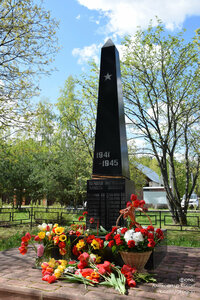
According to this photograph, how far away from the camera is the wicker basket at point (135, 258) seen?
3709mm

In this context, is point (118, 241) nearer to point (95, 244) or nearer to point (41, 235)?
point (95, 244)

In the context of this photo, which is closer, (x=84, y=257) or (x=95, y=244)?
(x=84, y=257)

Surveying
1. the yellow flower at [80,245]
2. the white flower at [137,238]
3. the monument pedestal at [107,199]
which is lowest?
the yellow flower at [80,245]

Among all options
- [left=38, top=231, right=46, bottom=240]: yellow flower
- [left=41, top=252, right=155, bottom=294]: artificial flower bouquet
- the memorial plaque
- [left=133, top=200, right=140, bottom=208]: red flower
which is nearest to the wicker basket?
[left=41, top=252, right=155, bottom=294]: artificial flower bouquet

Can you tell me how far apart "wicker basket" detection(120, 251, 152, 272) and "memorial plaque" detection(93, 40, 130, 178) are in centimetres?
230

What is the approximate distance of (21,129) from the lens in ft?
31.2

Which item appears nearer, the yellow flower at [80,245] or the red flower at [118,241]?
the red flower at [118,241]

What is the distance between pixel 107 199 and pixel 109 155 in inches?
41.2

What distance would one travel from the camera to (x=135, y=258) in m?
3.73

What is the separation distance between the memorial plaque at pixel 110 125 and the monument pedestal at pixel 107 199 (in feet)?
0.78

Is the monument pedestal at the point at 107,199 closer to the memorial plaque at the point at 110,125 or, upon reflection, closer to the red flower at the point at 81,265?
the memorial plaque at the point at 110,125

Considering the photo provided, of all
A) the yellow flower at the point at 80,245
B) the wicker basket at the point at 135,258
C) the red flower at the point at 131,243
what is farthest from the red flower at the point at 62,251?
the red flower at the point at 131,243

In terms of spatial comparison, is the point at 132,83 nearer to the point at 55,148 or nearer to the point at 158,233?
the point at 158,233

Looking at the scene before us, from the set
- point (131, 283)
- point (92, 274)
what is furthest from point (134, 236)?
point (92, 274)
